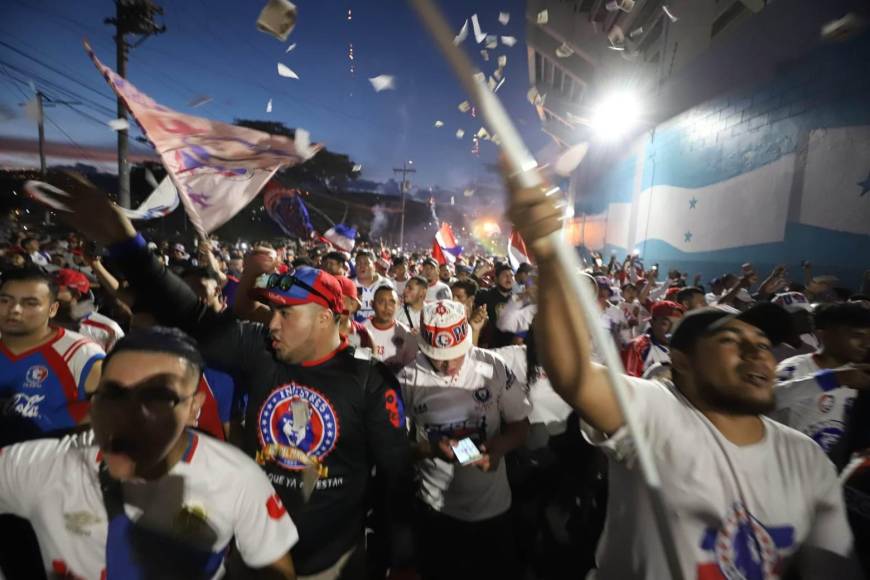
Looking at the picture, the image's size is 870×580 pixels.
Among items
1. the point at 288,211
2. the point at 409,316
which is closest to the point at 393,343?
the point at 409,316

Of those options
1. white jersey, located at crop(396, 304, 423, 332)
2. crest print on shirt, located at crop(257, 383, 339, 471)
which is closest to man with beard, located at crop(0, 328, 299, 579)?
crest print on shirt, located at crop(257, 383, 339, 471)

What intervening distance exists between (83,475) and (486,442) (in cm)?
222

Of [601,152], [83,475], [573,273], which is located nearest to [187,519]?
[83,475]

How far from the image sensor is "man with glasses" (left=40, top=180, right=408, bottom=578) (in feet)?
6.95

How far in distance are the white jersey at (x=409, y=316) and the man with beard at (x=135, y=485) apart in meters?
4.19

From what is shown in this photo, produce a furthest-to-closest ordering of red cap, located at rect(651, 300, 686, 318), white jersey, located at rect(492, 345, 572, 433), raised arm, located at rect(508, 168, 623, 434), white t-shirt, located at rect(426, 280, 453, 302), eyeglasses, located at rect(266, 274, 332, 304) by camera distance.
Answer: white t-shirt, located at rect(426, 280, 453, 302) → red cap, located at rect(651, 300, 686, 318) → white jersey, located at rect(492, 345, 572, 433) → eyeglasses, located at rect(266, 274, 332, 304) → raised arm, located at rect(508, 168, 623, 434)

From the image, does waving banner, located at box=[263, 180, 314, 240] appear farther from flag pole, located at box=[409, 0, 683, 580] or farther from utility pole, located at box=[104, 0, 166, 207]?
utility pole, located at box=[104, 0, 166, 207]

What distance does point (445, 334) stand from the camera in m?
2.97

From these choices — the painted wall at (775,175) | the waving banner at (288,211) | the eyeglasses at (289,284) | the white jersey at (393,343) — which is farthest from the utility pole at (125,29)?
the painted wall at (775,175)

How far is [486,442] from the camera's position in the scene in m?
2.91

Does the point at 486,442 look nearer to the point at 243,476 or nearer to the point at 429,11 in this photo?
the point at 243,476

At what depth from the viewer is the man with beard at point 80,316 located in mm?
3674

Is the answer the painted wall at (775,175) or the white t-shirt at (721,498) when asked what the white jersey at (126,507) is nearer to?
the white t-shirt at (721,498)

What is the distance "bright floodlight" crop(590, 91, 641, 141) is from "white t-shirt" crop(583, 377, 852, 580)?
1984 cm
